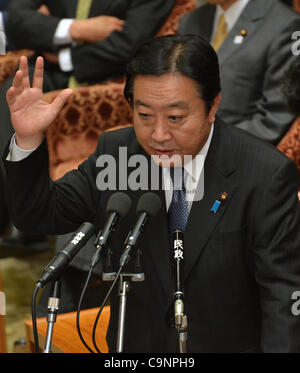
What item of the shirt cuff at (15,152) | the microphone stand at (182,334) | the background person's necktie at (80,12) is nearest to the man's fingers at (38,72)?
the shirt cuff at (15,152)

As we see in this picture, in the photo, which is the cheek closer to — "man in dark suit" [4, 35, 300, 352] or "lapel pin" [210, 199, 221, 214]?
"man in dark suit" [4, 35, 300, 352]

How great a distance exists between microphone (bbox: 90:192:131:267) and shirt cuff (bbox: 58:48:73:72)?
2666 millimetres

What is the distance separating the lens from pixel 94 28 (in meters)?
4.11

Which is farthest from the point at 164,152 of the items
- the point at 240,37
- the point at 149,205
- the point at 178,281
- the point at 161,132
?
the point at 240,37

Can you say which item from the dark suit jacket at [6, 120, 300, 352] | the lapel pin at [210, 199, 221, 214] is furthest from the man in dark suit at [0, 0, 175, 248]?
the lapel pin at [210, 199, 221, 214]

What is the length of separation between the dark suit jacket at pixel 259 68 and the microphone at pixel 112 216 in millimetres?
1821

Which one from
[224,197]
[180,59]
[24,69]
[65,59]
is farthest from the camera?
[65,59]

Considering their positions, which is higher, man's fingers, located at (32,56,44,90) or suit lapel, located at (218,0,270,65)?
suit lapel, located at (218,0,270,65)

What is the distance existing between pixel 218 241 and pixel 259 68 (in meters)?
1.55

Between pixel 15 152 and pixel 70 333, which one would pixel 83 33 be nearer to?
pixel 70 333

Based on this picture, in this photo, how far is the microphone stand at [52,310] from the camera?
149 centimetres

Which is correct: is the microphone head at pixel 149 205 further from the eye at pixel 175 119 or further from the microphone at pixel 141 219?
the eye at pixel 175 119

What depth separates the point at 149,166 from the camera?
2.17m

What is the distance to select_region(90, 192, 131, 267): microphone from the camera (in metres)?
1.55
